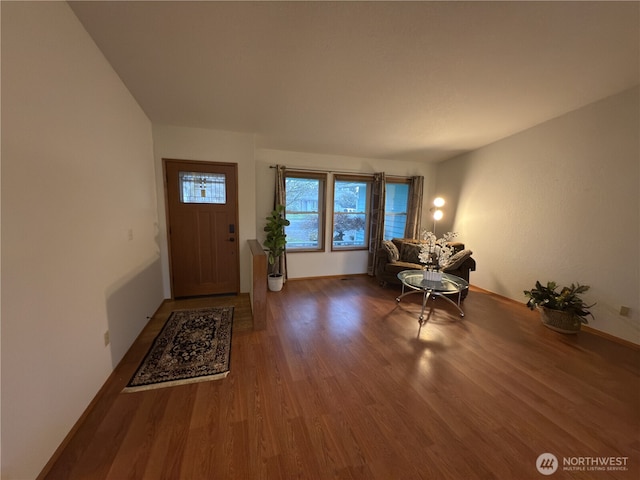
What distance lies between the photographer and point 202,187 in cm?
326

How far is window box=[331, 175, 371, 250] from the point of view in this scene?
14.6ft

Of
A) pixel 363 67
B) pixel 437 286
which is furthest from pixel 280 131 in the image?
pixel 437 286

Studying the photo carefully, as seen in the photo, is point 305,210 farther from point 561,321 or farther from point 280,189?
point 561,321

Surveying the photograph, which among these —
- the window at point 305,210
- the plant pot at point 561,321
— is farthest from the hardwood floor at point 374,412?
the window at point 305,210

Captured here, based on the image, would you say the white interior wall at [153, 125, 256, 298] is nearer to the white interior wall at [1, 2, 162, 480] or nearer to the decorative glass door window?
the decorative glass door window

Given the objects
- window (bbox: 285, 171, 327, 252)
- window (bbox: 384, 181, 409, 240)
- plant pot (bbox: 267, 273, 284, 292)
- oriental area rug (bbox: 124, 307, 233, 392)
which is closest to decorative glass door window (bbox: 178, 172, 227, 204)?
window (bbox: 285, 171, 327, 252)

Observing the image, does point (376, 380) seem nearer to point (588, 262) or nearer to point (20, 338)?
point (20, 338)

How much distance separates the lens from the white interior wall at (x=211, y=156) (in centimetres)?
304

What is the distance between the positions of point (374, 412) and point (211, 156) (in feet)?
11.2

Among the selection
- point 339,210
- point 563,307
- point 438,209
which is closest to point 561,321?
point 563,307

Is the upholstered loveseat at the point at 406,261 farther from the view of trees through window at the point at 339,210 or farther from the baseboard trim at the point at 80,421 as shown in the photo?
the baseboard trim at the point at 80,421

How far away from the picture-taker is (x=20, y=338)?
1.01m

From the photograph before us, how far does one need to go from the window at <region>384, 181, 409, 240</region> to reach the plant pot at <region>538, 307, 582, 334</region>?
2.57 m

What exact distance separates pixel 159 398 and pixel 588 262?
4449mm
